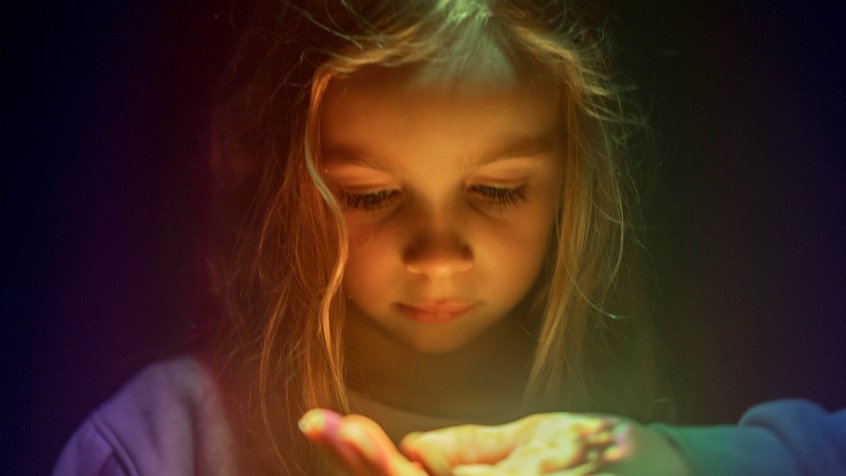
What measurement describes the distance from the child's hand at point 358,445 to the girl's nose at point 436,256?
150 millimetres

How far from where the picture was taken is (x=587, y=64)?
80 cm

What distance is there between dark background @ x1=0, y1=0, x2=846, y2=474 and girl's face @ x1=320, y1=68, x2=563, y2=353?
127mm

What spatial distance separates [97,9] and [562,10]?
42 centimetres

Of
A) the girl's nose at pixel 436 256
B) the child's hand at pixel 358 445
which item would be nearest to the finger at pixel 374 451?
the child's hand at pixel 358 445

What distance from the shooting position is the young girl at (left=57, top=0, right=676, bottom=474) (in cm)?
74

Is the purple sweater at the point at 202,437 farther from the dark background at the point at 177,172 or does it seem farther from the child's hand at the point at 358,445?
the child's hand at the point at 358,445

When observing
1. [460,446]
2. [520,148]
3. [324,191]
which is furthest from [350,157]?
[460,446]

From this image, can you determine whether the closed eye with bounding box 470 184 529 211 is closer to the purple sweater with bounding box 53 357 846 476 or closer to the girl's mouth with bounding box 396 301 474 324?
the girl's mouth with bounding box 396 301 474 324

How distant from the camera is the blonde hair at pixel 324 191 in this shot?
2.44 ft

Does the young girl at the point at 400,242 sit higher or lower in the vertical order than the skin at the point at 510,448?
higher

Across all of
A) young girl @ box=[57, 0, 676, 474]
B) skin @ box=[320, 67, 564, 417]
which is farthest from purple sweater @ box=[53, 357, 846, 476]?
skin @ box=[320, 67, 564, 417]

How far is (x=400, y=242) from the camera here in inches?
30.1

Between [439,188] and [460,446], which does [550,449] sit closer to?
[460,446]

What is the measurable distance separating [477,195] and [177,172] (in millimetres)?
280
